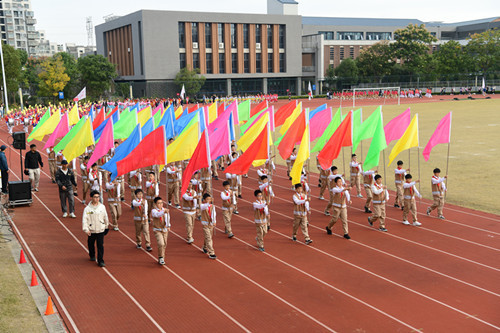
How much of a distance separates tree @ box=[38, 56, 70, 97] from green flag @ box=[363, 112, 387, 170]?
55473 mm

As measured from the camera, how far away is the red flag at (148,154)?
1299 centimetres

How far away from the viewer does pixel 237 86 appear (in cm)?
7956

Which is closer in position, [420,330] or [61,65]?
[420,330]

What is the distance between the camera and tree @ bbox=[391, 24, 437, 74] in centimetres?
7962

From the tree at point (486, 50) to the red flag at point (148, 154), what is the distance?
77139 mm

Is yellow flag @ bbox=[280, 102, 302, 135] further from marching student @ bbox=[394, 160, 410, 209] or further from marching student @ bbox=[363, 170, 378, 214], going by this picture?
marching student @ bbox=[394, 160, 410, 209]

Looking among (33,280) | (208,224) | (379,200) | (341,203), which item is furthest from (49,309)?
(379,200)

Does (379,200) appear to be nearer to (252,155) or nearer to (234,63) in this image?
(252,155)

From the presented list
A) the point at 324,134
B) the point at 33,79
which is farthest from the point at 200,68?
the point at 324,134

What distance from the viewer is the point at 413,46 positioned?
261 feet

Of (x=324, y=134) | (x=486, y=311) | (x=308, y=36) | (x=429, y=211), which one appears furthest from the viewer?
(x=308, y=36)

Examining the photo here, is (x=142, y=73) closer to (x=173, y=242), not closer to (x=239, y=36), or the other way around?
(x=239, y=36)

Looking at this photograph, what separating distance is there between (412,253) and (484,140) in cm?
2035

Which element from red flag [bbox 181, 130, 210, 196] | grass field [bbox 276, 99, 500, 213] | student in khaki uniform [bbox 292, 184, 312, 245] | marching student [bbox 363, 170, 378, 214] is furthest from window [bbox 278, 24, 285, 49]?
student in khaki uniform [bbox 292, 184, 312, 245]
